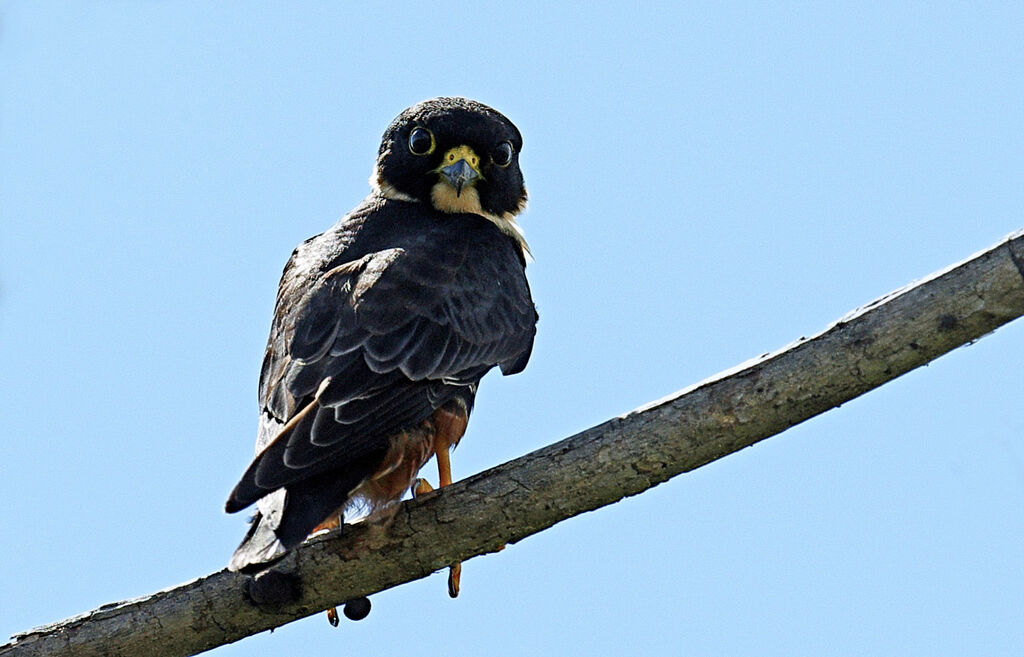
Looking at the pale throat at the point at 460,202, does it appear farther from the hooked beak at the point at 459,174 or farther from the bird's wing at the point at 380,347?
the bird's wing at the point at 380,347

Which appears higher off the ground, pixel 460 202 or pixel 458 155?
pixel 458 155

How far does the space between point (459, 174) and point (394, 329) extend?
4.56 feet

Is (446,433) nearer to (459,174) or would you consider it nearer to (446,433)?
(446,433)

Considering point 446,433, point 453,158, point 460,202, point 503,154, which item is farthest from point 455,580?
point 503,154

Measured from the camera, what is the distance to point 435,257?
5.17m

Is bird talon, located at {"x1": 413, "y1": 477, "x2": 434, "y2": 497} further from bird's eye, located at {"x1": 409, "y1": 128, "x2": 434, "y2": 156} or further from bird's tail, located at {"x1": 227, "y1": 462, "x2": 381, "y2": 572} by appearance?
bird's eye, located at {"x1": 409, "y1": 128, "x2": 434, "y2": 156}

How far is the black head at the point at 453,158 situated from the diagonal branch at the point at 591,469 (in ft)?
6.63

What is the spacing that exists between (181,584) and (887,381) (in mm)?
2418

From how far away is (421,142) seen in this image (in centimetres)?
595

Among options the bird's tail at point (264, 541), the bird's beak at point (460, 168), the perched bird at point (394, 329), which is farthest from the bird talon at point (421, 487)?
the bird's beak at point (460, 168)

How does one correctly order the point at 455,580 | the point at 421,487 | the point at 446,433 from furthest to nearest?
the point at 455,580
the point at 446,433
the point at 421,487

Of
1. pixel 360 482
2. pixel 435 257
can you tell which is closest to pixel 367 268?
pixel 435 257

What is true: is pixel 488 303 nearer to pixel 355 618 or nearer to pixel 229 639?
pixel 355 618

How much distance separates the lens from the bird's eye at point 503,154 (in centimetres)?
599
